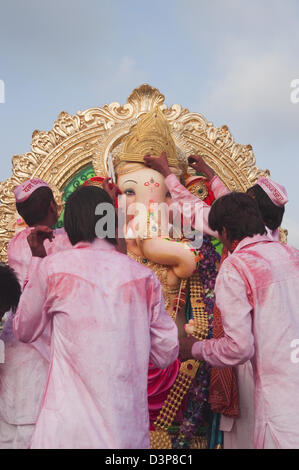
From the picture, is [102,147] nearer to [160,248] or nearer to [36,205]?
[160,248]

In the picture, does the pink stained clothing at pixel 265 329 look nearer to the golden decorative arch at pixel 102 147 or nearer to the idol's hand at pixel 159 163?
the idol's hand at pixel 159 163

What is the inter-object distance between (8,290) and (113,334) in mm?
816

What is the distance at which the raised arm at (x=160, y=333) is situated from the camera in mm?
2373

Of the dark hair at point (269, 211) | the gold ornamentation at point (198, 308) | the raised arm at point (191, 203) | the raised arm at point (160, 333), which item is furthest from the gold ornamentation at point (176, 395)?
the raised arm at point (160, 333)

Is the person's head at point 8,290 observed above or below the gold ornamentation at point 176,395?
above

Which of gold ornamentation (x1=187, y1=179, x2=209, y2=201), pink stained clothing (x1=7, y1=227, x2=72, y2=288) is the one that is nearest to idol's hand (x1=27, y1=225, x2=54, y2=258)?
pink stained clothing (x1=7, y1=227, x2=72, y2=288)

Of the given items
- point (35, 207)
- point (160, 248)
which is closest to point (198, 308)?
point (160, 248)

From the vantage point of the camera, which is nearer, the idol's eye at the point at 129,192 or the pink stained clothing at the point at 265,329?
the pink stained clothing at the point at 265,329

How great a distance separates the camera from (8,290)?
2811 mm

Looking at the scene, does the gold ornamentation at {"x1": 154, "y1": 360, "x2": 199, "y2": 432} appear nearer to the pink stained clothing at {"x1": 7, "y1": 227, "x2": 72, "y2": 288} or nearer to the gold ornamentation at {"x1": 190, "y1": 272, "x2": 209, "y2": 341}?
the gold ornamentation at {"x1": 190, "y1": 272, "x2": 209, "y2": 341}

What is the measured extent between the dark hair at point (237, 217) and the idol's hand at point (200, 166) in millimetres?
1486

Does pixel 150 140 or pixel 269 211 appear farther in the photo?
pixel 150 140

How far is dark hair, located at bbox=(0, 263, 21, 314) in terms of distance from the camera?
280 centimetres
